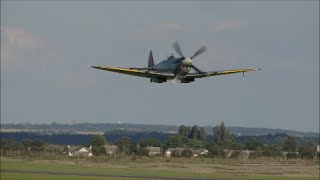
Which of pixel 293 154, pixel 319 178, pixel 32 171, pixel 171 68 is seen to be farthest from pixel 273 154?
pixel 171 68

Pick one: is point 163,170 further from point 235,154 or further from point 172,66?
point 235,154

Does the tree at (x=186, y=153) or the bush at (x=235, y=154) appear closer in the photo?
the bush at (x=235, y=154)

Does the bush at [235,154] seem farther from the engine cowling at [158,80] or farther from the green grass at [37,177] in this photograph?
the engine cowling at [158,80]

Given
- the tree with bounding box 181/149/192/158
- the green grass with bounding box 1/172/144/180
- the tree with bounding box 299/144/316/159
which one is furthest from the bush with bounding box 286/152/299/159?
the green grass with bounding box 1/172/144/180

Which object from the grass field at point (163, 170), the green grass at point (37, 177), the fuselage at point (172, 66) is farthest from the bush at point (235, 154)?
A: the fuselage at point (172, 66)

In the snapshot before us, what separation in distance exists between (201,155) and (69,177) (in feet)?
300

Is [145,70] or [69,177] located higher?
[145,70]

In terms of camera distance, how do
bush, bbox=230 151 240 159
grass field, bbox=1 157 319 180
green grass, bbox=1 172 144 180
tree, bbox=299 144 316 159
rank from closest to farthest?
1. green grass, bbox=1 172 144 180
2. grass field, bbox=1 157 319 180
3. tree, bbox=299 144 316 159
4. bush, bbox=230 151 240 159

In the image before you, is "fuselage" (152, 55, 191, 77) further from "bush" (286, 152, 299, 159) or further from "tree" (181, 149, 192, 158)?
"tree" (181, 149, 192, 158)

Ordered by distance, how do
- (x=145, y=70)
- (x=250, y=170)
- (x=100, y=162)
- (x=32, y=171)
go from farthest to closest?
1. (x=100, y=162)
2. (x=250, y=170)
3. (x=32, y=171)
4. (x=145, y=70)

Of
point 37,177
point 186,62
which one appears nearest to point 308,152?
point 37,177

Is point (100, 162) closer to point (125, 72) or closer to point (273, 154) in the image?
point (273, 154)

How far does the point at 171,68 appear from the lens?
67.5m

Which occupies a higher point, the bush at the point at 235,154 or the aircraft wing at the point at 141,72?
the aircraft wing at the point at 141,72
